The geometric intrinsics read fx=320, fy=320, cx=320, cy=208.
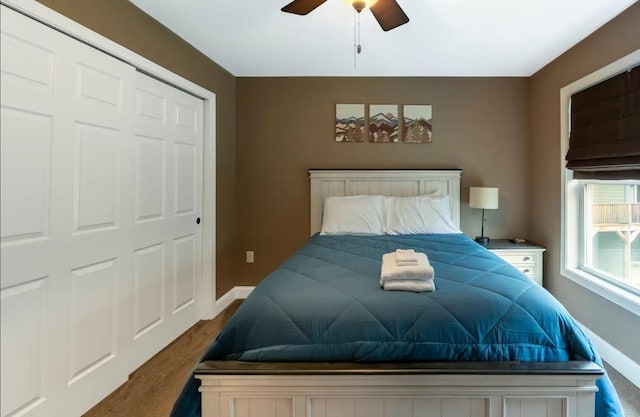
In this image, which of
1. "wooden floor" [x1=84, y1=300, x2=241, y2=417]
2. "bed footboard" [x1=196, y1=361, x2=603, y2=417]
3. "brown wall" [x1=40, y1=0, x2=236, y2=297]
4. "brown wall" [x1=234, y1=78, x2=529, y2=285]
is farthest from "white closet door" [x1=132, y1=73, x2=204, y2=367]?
"bed footboard" [x1=196, y1=361, x2=603, y2=417]

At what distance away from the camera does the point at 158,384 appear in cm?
204

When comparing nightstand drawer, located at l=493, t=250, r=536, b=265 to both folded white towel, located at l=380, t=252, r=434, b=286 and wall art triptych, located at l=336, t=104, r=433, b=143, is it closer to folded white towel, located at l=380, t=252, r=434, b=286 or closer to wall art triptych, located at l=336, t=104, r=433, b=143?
wall art triptych, located at l=336, t=104, r=433, b=143

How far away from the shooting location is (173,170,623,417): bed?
124 centimetres

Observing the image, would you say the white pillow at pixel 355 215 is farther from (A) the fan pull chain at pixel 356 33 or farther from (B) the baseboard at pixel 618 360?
(B) the baseboard at pixel 618 360

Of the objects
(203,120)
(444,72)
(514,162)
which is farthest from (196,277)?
(514,162)

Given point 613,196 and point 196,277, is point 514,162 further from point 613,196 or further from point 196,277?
point 196,277

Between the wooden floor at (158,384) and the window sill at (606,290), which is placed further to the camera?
the window sill at (606,290)

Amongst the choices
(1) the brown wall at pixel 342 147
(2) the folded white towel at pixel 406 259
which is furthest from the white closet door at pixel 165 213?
(2) the folded white towel at pixel 406 259

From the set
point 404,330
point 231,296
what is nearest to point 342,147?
point 231,296

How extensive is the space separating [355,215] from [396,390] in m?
1.92

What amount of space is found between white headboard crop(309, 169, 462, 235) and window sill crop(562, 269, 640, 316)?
108 cm

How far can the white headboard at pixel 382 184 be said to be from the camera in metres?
3.41

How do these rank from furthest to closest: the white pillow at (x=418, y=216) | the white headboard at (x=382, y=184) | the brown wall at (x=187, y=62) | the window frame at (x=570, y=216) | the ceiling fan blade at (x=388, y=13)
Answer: the white headboard at (x=382, y=184) < the white pillow at (x=418, y=216) < the window frame at (x=570, y=216) < the brown wall at (x=187, y=62) < the ceiling fan blade at (x=388, y=13)

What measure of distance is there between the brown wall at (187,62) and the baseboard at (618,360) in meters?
3.22
